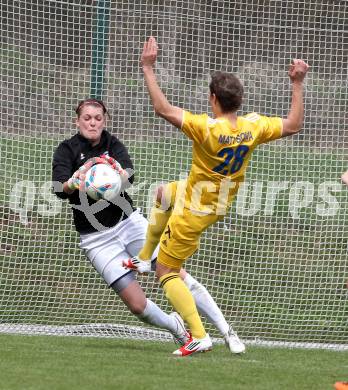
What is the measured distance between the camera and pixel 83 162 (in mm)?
7422

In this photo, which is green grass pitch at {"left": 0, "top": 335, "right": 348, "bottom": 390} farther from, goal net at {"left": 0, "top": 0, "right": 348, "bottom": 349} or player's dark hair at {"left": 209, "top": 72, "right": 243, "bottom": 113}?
player's dark hair at {"left": 209, "top": 72, "right": 243, "bottom": 113}

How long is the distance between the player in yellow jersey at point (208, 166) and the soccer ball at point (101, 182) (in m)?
0.45

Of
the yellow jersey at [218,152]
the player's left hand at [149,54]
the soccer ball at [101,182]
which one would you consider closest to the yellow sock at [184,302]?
the yellow jersey at [218,152]

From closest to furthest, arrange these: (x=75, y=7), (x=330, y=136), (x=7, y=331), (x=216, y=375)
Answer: (x=216, y=375) < (x=7, y=331) < (x=75, y=7) < (x=330, y=136)

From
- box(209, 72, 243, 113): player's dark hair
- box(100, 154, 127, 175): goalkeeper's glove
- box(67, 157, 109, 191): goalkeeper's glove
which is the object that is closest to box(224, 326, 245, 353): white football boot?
box(100, 154, 127, 175): goalkeeper's glove

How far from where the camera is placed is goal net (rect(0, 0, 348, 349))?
898 cm

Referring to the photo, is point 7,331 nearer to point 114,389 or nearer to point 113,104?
point 113,104

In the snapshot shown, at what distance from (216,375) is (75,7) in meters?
3.93

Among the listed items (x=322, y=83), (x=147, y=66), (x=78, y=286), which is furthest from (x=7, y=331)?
(x=322, y=83)

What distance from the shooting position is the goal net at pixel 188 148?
8984 millimetres

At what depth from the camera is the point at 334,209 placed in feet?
31.3

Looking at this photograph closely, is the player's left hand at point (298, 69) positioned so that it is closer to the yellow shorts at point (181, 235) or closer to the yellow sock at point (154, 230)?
the yellow shorts at point (181, 235)

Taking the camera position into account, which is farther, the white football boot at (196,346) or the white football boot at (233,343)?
the white football boot at (233,343)

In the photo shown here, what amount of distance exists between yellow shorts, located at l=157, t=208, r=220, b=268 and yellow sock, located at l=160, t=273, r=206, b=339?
0.37 ft
